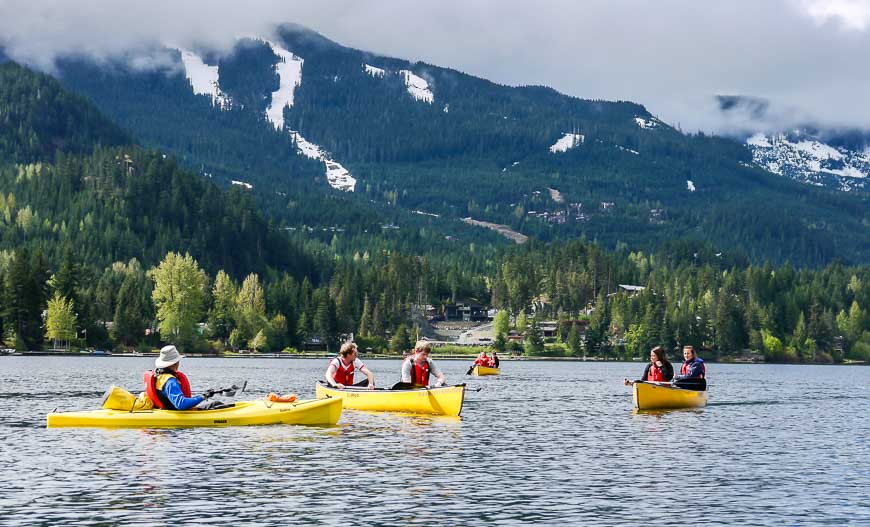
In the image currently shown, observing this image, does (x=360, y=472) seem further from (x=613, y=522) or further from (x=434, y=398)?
(x=434, y=398)

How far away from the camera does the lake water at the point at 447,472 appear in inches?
1481

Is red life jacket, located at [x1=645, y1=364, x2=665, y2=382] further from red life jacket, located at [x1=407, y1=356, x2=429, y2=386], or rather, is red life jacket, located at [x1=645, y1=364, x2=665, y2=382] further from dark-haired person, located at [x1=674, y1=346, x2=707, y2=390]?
Result: red life jacket, located at [x1=407, y1=356, x2=429, y2=386]

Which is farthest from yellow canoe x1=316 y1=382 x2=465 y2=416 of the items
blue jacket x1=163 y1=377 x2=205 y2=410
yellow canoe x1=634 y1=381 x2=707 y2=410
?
yellow canoe x1=634 y1=381 x2=707 y2=410

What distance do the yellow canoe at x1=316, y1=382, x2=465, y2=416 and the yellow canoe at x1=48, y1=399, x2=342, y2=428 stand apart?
5.69 meters

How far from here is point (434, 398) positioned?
66938 millimetres

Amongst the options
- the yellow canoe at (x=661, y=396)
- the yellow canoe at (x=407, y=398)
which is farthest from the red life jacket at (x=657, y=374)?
the yellow canoe at (x=407, y=398)

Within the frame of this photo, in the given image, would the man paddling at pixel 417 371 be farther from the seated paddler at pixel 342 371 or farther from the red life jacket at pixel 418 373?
the seated paddler at pixel 342 371

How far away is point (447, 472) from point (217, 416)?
15.1m

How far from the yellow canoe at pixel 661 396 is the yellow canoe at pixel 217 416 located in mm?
21415

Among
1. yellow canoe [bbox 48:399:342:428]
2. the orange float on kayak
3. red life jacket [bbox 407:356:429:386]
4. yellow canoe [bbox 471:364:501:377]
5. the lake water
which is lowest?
the lake water

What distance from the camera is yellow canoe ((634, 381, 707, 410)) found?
249ft

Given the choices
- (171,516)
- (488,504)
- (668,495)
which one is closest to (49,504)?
(171,516)

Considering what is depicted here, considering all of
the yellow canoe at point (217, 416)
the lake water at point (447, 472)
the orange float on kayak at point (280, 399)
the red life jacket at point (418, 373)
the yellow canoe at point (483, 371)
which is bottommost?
the lake water at point (447, 472)

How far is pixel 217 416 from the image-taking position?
57.5 m
